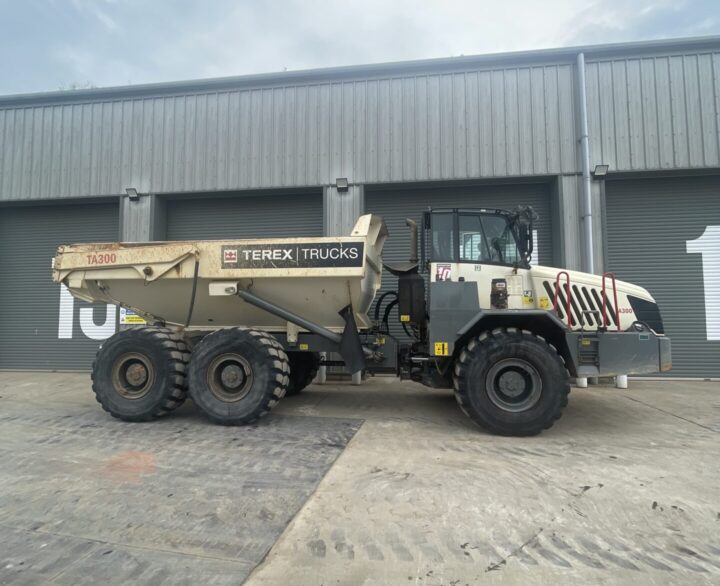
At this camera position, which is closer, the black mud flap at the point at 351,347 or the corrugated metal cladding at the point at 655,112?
the black mud flap at the point at 351,347

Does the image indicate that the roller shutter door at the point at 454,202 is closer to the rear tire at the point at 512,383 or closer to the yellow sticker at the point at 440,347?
the yellow sticker at the point at 440,347

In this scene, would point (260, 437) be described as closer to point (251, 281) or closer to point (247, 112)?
point (251, 281)

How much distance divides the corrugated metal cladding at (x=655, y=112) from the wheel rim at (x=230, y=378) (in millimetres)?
8762

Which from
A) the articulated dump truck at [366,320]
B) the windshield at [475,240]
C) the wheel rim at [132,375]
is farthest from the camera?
the wheel rim at [132,375]

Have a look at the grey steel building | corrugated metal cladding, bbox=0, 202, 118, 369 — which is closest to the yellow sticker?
the grey steel building

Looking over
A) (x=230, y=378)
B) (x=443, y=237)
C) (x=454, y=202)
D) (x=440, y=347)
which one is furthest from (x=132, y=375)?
(x=454, y=202)

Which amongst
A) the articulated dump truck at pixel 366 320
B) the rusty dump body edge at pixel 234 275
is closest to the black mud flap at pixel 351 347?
the articulated dump truck at pixel 366 320

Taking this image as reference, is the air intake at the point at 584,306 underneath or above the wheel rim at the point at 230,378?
above

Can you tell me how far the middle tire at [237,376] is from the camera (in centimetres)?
571

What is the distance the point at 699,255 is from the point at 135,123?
14211mm

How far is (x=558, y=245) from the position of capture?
9570mm

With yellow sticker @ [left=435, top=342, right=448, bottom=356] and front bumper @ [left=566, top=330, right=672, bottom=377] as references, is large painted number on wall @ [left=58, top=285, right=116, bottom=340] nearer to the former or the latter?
yellow sticker @ [left=435, top=342, right=448, bottom=356]

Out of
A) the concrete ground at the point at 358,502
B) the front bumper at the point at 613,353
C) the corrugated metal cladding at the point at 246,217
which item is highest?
the corrugated metal cladding at the point at 246,217

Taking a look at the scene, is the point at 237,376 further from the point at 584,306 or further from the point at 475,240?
the point at 584,306
